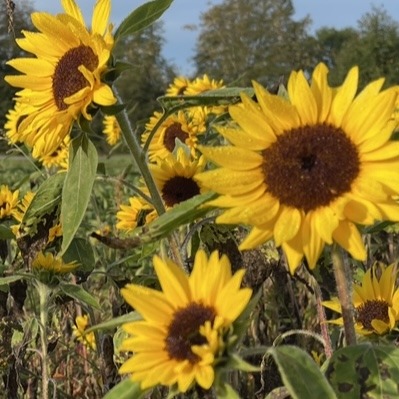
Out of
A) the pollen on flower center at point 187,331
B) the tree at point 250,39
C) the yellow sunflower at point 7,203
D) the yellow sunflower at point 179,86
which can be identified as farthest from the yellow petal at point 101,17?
the tree at point 250,39

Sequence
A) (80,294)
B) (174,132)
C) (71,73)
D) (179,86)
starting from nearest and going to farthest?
1. (71,73)
2. (80,294)
3. (174,132)
4. (179,86)

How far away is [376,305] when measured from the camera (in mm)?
1415

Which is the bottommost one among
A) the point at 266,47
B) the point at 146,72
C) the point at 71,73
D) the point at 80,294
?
the point at 80,294

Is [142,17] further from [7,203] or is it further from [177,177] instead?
[7,203]

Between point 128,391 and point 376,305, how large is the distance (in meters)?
0.53

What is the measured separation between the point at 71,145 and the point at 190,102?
19 centimetres

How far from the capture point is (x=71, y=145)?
1332mm

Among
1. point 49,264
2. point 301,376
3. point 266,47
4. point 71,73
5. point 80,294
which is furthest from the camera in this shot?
point 266,47

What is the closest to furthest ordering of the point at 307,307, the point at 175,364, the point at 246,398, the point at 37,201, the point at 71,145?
the point at 175,364, the point at 71,145, the point at 37,201, the point at 246,398, the point at 307,307

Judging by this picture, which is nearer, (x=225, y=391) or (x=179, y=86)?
(x=225, y=391)

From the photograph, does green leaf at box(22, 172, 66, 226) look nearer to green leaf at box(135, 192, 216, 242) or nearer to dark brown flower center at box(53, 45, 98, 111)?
dark brown flower center at box(53, 45, 98, 111)

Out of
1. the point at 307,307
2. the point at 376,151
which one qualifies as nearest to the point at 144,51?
the point at 307,307

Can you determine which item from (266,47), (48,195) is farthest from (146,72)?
(48,195)

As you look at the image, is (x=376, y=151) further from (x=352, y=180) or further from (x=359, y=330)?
(x=359, y=330)
